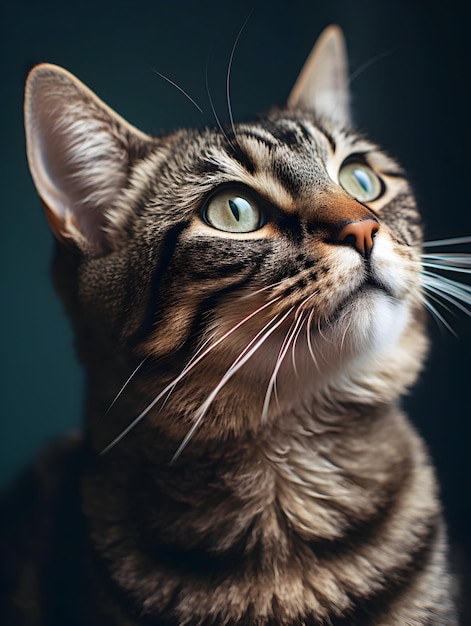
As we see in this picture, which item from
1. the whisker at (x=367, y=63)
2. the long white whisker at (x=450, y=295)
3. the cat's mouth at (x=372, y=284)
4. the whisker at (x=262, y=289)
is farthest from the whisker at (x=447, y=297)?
the whisker at (x=367, y=63)

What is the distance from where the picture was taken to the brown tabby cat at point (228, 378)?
0.63 m

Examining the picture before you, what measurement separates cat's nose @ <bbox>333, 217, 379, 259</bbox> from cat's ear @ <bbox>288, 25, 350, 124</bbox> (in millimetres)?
292

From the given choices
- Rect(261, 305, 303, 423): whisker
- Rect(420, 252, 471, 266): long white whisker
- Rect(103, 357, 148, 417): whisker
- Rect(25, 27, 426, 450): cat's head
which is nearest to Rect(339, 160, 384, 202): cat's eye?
Rect(25, 27, 426, 450): cat's head

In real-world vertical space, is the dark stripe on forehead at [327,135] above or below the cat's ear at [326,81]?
below

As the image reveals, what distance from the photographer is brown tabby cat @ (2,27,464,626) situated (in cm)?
63

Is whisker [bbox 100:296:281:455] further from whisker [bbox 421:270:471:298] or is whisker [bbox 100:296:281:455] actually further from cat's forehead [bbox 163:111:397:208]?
whisker [bbox 421:270:471:298]

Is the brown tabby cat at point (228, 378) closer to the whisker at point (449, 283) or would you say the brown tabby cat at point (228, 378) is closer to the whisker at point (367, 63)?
the whisker at point (449, 283)

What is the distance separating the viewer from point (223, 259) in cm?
63

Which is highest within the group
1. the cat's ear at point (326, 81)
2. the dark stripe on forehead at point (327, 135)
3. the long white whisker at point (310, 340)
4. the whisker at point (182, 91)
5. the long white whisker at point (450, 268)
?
the cat's ear at point (326, 81)

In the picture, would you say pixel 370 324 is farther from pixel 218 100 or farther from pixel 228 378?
pixel 218 100

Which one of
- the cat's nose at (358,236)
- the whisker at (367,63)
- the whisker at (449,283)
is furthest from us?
the whisker at (367,63)

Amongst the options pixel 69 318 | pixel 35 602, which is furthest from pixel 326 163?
pixel 35 602

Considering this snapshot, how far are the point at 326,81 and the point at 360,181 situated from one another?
0.20 meters

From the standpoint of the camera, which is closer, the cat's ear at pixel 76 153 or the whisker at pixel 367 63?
the cat's ear at pixel 76 153
